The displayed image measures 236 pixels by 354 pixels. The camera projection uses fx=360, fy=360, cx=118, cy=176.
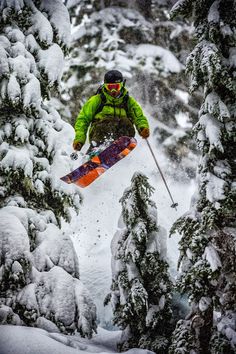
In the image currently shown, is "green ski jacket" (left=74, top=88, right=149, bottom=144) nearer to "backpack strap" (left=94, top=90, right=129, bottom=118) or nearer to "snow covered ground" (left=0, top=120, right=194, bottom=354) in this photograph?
"backpack strap" (left=94, top=90, right=129, bottom=118)

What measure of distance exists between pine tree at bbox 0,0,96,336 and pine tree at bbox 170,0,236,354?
2.41 meters

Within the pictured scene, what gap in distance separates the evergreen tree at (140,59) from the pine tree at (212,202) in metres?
8.42

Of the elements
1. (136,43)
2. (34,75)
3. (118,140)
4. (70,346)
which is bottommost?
(70,346)

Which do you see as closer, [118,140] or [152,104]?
[118,140]

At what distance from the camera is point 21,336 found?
6.07 meters

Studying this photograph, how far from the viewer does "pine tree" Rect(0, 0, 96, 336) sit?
670 centimetres

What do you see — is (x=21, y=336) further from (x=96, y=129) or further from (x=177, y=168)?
(x=177, y=168)

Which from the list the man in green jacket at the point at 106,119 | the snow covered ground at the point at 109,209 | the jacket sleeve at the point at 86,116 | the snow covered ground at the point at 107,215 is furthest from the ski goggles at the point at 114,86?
the snow covered ground at the point at 109,209

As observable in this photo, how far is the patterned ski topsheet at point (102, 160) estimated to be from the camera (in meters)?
8.40

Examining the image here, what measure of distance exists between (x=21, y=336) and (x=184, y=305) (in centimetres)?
595

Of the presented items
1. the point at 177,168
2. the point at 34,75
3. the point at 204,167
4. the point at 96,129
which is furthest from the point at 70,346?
the point at 177,168

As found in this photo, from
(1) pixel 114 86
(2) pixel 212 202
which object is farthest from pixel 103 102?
(2) pixel 212 202

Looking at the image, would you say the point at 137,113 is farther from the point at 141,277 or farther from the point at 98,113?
the point at 141,277

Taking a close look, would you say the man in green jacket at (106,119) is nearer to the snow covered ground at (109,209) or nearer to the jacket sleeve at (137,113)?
the jacket sleeve at (137,113)
